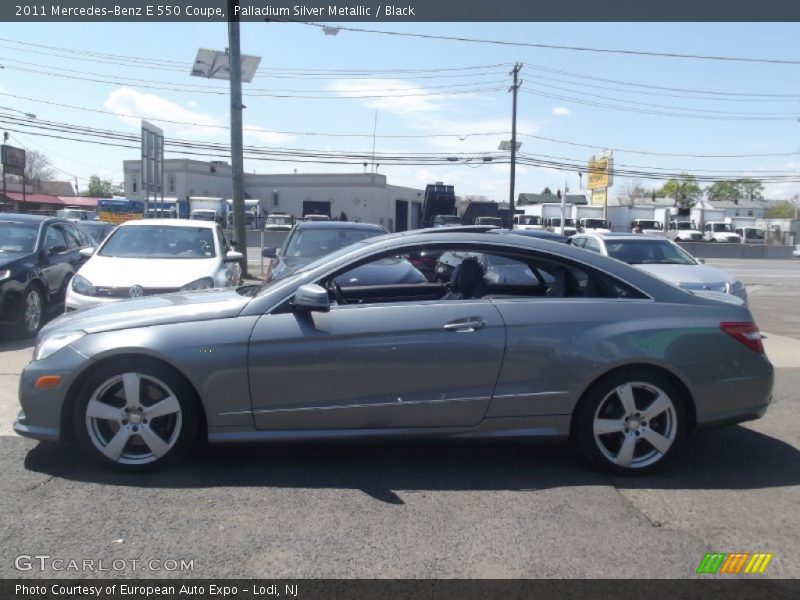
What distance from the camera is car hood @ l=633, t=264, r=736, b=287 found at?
33.1 feet

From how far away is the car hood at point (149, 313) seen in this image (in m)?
4.27

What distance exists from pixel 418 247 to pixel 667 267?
7.38 metres

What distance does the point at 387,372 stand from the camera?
4.22 meters

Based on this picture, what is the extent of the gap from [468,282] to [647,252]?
7.61 meters

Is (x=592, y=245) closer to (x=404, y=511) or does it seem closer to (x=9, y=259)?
(x=9, y=259)

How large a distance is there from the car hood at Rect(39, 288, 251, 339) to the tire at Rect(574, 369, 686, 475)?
2318 mm

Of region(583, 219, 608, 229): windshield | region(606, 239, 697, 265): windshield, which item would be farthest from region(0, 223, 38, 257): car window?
region(583, 219, 608, 229): windshield

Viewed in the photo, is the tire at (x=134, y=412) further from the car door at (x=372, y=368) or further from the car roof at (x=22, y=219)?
the car roof at (x=22, y=219)

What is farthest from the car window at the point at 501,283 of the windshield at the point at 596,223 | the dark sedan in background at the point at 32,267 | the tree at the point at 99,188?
the tree at the point at 99,188

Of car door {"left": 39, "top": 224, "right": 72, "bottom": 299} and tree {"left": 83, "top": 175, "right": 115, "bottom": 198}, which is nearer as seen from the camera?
car door {"left": 39, "top": 224, "right": 72, "bottom": 299}

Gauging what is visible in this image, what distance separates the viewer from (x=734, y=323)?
14.8 feet

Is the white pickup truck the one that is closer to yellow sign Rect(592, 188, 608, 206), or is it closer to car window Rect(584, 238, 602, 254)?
yellow sign Rect(592, 188, 608, 206)

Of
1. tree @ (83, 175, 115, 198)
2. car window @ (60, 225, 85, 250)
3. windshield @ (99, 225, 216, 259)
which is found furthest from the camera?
tree @ (83, 175, 115, 198)

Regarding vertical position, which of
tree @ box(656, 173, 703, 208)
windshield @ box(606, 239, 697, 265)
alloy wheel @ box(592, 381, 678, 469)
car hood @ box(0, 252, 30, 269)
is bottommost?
alloy wheel @ box(592, 381, 678, 469)
